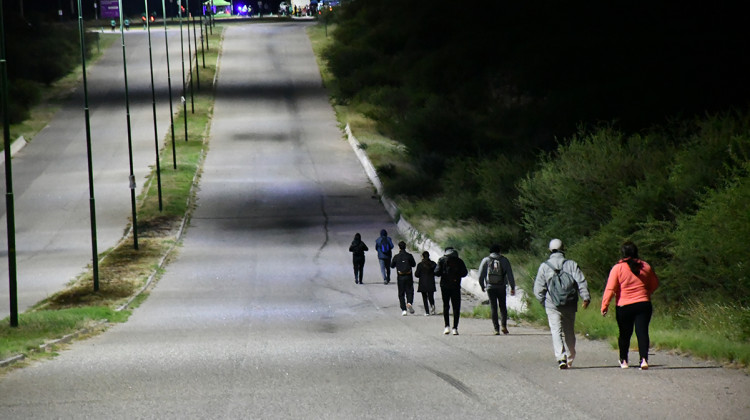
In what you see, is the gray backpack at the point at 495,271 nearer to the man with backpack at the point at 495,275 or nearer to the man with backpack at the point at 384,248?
the man with backpack at the point at 495,275

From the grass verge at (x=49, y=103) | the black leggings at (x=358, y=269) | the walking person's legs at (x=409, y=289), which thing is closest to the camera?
the walking person's legs at (x=409, y=289)

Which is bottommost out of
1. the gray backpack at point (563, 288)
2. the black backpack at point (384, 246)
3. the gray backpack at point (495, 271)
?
the black backpack at point (384, 246)

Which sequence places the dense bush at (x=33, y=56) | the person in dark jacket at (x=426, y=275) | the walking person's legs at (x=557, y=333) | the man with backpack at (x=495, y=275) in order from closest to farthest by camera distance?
the walking person's legs at (x=557, y=333) → the man with backpack at (x=495, y=275) → the person in dark jacket at (x=426, y=275) → the dense bush at (x=33, y=56)

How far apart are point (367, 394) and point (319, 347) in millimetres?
4335

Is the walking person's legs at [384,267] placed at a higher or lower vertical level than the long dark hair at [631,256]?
lower

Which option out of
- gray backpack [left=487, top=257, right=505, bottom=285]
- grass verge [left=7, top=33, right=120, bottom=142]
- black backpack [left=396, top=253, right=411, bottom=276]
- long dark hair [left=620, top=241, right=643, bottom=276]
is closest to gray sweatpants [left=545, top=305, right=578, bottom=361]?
long dark hair [left=620, top=241, right=643, bottom=276]

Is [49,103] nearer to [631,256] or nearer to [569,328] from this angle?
[569,328]

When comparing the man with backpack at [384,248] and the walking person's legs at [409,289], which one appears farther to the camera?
the man with backpack at [384,248]

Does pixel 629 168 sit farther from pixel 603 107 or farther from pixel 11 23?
pixel 11 23

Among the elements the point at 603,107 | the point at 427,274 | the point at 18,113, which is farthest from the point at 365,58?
the point at 427,274

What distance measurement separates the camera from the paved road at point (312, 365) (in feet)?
34.9

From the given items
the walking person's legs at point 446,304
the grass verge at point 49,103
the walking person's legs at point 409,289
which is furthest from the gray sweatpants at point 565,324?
the grass verge at point 49,103

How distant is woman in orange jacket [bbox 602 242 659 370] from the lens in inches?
488

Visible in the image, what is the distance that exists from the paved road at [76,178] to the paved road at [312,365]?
4548mm
